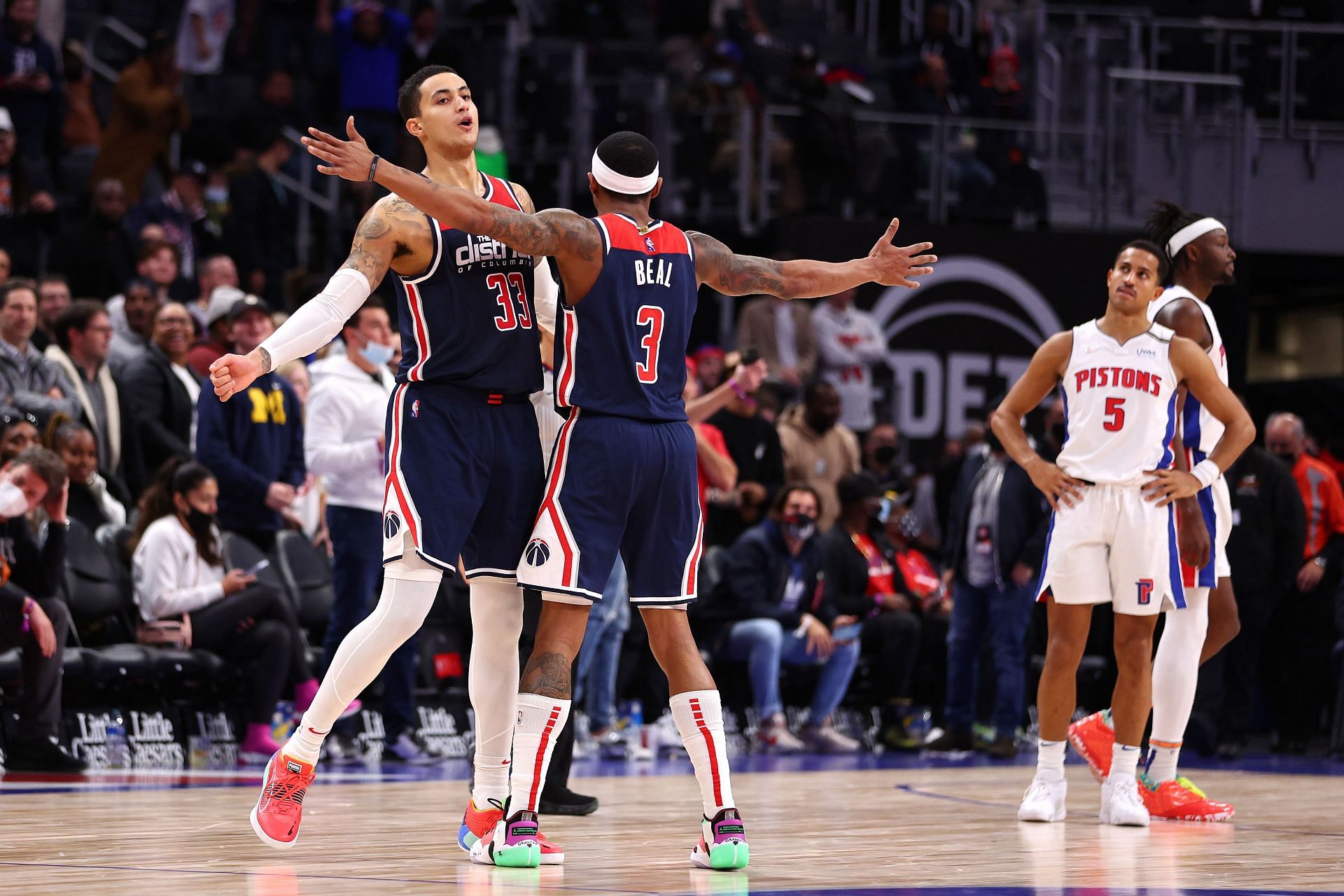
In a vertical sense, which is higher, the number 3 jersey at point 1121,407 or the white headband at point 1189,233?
the white headband at point 1189,233

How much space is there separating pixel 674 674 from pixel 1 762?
4386 millimetres

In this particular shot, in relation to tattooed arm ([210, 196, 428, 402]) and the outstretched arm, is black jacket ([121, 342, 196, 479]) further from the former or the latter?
the outstretched arm

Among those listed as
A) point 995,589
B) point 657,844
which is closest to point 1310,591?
point 995,589

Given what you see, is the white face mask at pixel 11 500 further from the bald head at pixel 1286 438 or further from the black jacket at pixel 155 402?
the bald head at pixel 1286 438

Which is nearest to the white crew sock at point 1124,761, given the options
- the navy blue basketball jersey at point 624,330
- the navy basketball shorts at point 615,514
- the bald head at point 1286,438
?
the navy basketball shorts at point 615,514

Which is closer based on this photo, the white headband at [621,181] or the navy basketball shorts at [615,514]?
the navy basketball shorts at [615,514]

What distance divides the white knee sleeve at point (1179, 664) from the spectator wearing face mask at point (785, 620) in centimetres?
411

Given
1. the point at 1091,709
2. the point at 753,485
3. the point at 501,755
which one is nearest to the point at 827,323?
the point at 753,485

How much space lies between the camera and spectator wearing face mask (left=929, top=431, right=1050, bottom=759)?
1138cm

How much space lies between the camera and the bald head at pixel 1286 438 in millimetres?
12898

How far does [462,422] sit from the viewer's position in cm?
570

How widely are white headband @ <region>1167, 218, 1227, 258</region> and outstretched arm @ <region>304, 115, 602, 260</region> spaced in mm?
3326

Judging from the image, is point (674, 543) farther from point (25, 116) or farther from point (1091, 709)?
point (25, 116)

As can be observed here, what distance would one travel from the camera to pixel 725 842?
5391mm
